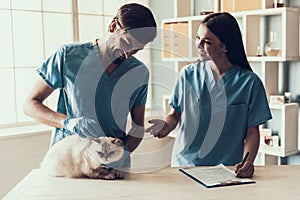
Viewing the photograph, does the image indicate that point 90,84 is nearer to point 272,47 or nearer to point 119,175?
point 119,175

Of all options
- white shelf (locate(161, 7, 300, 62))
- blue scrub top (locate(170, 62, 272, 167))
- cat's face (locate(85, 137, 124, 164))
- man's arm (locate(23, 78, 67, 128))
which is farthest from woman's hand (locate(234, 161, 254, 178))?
white shelf (locate(161, 7, 300, 62))

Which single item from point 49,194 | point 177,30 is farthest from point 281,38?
point 49,194

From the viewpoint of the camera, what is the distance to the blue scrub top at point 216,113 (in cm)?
164

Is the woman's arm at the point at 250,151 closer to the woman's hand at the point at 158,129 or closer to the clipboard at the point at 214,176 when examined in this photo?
the clipboard at the point at 214,176

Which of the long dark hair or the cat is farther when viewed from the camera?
the long dark hair

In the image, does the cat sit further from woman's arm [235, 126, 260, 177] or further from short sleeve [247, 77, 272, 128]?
short sleeve [247, 77, 272, 128]

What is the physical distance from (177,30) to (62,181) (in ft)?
6.75

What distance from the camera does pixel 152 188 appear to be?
1313 mm

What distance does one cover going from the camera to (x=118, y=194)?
1259 mm

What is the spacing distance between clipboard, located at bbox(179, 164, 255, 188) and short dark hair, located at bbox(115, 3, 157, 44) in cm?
53

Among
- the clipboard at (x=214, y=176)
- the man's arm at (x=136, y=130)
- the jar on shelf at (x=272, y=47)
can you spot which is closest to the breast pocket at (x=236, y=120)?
the clipboard at (x=214, y=176)

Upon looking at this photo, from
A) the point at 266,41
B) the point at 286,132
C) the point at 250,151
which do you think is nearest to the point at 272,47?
the point at 266,41

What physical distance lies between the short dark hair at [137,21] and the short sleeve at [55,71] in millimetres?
301

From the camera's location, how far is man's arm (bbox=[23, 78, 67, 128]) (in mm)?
1490
